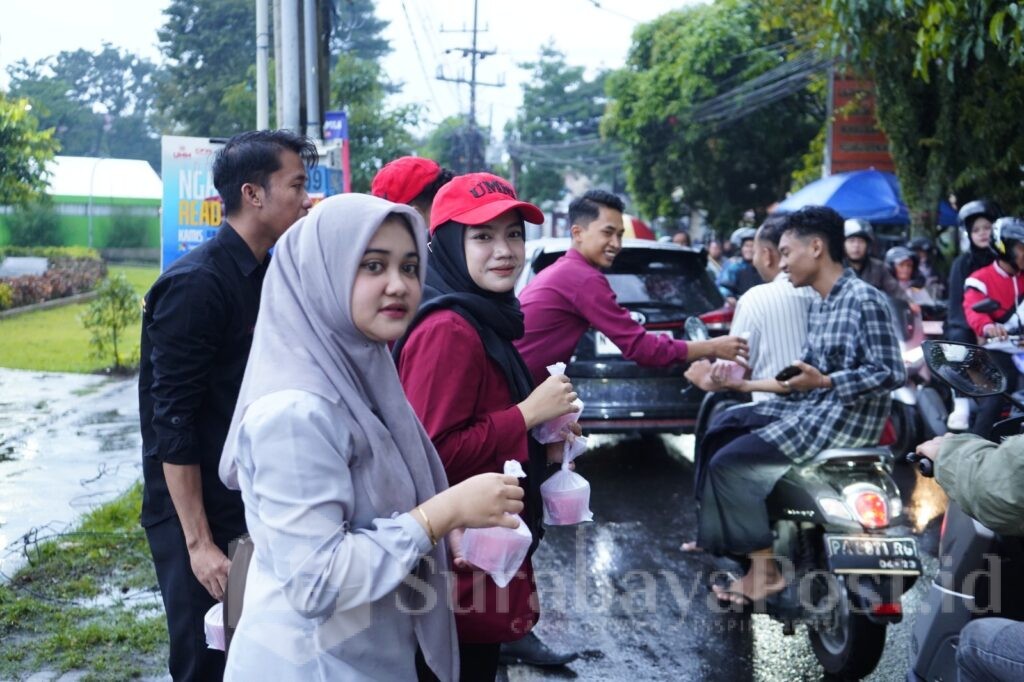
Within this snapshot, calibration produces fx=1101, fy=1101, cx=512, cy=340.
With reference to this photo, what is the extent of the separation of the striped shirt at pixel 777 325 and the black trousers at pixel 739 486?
256mm

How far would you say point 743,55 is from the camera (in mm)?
26641

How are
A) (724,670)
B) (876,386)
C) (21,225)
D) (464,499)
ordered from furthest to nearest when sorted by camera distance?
(21,225), (724,670), (876,386), (464,499)

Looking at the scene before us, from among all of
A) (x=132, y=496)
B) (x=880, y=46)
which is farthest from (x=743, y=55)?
(x=132, y=496)

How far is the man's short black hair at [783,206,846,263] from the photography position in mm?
4543

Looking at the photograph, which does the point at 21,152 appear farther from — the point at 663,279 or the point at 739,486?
the point at 739,486

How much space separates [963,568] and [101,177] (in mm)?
7732

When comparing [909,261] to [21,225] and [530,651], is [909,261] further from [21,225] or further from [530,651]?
[21,225]

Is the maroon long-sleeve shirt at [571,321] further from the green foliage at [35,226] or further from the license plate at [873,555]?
the green foliage at [35,226]

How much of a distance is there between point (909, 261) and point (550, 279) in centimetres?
749

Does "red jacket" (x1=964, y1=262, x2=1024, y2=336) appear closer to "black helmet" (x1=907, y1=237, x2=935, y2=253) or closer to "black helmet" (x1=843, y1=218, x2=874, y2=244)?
"black helmet" (x1=843, y1=218, x2=874, y2=244)

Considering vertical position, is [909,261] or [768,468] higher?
[909,261]

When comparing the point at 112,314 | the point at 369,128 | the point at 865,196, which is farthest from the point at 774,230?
the point at 369,128

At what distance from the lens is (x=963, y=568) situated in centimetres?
320

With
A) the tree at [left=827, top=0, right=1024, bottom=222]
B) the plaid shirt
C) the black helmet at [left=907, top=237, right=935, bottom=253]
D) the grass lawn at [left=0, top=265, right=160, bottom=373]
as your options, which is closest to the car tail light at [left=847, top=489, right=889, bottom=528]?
the plaid shirt
